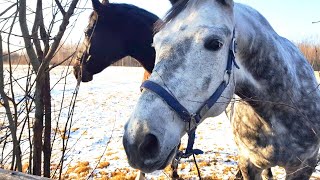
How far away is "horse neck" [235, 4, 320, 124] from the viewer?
207 centimetres

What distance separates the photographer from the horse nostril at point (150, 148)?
1426 millimetres

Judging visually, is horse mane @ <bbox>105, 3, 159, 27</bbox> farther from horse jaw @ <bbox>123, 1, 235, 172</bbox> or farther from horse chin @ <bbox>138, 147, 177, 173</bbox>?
horse chin @ <bbox>138, 147, 177, 173</bbox>

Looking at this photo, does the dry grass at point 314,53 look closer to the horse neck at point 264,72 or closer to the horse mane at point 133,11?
the horse neck at point 264,72

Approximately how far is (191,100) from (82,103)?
1047 centimetres

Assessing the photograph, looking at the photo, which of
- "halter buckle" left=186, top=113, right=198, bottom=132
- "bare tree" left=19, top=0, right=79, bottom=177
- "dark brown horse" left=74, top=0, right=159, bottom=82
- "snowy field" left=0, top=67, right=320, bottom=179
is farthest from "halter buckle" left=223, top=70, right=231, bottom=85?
"dark brown horse" left=74, top=0, right=159, bottom=82

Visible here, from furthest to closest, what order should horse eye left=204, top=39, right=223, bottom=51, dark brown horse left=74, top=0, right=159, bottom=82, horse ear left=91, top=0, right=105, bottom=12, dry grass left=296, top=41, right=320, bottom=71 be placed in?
dark brown horse left=74, top=0, right=159, bottom=82, horse ear left=91, top=0, right=105, bottom=12, dry grass left=296, top=41, right=320, bottom=71, horse eye left=204, top=39, right=223, bottom=51

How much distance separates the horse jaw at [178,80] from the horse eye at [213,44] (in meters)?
0.03

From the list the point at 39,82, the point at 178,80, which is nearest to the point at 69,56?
the point at 39,82

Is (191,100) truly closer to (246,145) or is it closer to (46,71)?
(46,71)

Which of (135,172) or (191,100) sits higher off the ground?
(191,100)

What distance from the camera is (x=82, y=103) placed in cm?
1156

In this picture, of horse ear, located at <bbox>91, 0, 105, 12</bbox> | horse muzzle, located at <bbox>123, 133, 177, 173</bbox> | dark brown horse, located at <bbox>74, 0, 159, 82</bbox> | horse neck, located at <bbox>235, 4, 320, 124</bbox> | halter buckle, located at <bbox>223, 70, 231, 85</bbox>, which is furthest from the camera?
dark brown horse, located at <bbox>74, 0, 159, 82</bbox>

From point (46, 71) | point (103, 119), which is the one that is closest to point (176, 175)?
point (46, 71)

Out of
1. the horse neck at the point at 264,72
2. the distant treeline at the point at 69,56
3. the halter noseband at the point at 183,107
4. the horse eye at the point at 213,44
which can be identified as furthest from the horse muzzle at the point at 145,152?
the distant treeline at the point at 69,56
